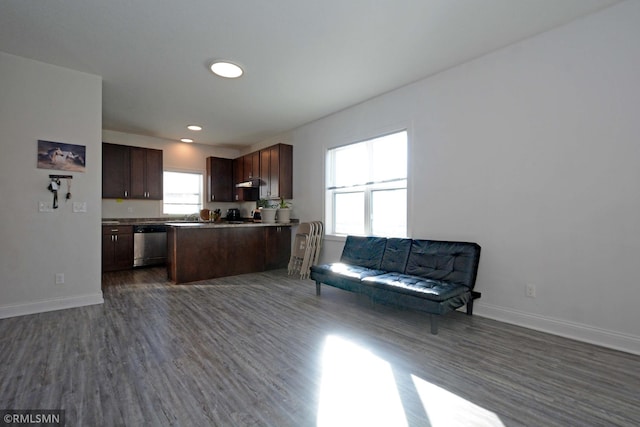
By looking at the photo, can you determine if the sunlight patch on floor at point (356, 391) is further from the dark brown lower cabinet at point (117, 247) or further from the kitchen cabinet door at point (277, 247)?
the dark brown lower cabinet at point (117, 247)

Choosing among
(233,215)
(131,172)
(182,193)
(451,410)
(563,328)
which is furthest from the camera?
(233,215)

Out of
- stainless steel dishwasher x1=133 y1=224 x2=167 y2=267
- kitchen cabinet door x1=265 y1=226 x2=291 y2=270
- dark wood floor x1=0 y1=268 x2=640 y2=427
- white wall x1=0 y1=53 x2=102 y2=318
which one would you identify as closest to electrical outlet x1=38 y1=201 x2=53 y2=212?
white wall x1=0 y1=53 x2=102 y2=318

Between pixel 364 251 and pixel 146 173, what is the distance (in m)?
4.93

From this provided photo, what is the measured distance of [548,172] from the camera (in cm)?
276

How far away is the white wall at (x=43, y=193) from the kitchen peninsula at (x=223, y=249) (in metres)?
1.09

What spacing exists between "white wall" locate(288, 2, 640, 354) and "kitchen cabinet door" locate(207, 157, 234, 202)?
496cm

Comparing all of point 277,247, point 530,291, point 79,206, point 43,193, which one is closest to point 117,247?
point 79,206

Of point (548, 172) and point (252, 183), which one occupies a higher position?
point (252, 183)

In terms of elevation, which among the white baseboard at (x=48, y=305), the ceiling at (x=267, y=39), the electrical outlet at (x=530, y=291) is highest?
the ceiling at (x=267, y=39)

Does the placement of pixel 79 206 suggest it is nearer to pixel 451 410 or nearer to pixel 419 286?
pixel 419 286

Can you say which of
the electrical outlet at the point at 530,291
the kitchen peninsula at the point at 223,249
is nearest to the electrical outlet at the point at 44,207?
the kitchen peninsula at the point at 223,249

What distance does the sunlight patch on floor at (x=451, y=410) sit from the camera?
1569 mm

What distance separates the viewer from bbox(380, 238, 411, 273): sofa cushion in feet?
11.8

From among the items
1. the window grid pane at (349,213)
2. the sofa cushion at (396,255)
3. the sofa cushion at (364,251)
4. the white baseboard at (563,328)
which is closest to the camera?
the white baseboard at (563,328)
